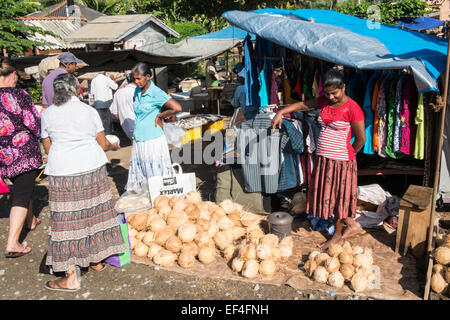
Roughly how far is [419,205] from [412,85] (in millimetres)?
1565

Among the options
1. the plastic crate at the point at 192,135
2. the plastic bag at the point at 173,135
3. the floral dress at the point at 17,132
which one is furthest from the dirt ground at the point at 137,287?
the plastic crate at the point at 192,135

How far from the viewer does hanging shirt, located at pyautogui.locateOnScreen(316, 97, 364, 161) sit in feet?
12.6

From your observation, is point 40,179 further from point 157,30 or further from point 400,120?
point 157,30

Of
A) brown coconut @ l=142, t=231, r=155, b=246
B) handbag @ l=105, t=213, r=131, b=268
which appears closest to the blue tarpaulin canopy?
brown coconut @ l=142, t=231, r=155, b=246

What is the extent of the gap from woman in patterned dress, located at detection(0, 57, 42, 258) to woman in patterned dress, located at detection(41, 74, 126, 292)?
83 cm

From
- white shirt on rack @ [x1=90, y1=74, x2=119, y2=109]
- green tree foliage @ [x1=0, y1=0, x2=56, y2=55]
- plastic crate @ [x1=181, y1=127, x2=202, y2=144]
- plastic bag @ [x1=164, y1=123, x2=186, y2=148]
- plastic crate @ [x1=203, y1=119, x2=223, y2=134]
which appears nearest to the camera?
plastic bag @ [x1=164, y1=123, x2=186, y2=148]

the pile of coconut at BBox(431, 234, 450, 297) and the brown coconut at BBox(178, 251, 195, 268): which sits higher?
the pile of coconut at BBox(431, 234, 450, 297)

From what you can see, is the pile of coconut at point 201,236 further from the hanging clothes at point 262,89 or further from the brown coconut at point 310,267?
the hanging clothes at point 262,89

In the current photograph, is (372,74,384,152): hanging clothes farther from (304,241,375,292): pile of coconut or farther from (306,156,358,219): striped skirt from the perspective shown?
(304,241,375,292): pile of coconut

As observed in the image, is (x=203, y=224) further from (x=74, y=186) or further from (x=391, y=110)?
(x=391, y=110)

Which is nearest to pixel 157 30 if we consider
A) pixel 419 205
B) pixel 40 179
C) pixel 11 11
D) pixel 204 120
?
pixel 11 11

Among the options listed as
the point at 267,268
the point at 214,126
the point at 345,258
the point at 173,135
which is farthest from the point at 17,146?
the point at 214,126

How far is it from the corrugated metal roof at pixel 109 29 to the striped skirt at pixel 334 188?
1484cm

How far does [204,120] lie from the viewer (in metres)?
8.71
